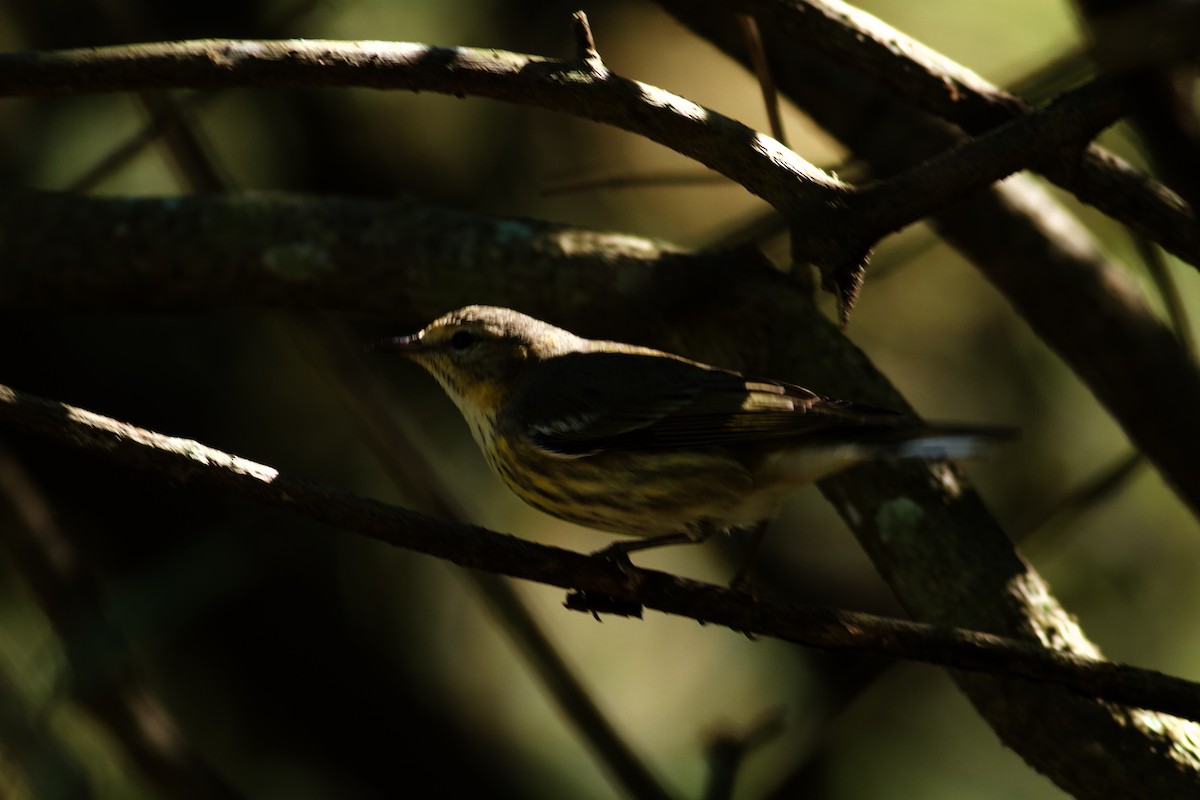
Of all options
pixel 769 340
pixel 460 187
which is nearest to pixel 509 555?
pixel 769 340

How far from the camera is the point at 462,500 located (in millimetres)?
→ 4262

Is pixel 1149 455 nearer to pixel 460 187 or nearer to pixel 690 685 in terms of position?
pixel 690 685

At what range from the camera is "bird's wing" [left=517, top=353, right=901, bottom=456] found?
9.42 feet

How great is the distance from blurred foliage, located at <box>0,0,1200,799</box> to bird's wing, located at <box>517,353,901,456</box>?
940 mm

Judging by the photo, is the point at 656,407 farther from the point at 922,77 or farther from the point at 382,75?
the point at 382,75

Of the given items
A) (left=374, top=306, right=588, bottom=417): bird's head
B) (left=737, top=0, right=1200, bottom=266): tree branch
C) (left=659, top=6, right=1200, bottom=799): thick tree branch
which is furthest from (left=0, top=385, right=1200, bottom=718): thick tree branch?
(left=374, top=306, right=588, bottom=417): bird's head

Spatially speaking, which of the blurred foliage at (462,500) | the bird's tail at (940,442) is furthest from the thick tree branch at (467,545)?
the blurred foliage at (462,500)

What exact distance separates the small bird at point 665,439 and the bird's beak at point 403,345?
3 cm

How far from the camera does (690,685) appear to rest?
4.80m

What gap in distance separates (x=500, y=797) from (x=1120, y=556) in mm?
2566

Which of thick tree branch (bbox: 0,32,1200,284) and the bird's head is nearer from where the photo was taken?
thick tree branch (bbox: 0,32,1200,284)

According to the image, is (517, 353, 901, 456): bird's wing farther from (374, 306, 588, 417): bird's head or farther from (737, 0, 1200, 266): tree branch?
(737, 0, 1200, 266): tree branch

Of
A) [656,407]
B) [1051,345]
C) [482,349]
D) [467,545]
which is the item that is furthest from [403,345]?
[1051,345]

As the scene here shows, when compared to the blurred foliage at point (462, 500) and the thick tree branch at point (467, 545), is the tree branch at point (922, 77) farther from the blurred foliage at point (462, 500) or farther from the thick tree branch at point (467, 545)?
the thick tree branch at point (467, 545)
